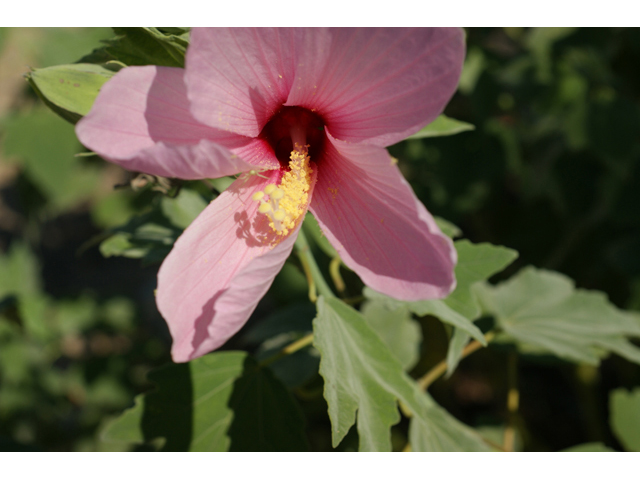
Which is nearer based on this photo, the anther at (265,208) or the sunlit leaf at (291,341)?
the anther at (265,208)

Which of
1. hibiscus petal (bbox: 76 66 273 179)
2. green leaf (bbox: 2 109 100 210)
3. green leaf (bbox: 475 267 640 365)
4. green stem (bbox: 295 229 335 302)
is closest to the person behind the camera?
hibiscus petal (bbox: 76 66 273 179)

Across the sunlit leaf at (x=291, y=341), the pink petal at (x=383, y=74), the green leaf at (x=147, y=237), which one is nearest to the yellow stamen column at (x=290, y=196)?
the pink petal at (x=383, y=74)

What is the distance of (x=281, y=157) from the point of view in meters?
0.89

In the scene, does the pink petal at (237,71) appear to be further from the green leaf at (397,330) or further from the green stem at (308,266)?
the green leaf at (397,330)

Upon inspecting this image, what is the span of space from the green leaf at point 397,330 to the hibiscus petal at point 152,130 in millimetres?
838

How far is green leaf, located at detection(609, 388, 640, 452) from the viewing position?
1.42m

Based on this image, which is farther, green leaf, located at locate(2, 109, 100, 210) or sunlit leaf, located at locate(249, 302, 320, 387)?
green leaf, located at locate(2, 109, 100, 210)

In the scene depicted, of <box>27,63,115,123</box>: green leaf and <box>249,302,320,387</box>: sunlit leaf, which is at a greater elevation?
<box>27,63,115,123</box>: green leaf

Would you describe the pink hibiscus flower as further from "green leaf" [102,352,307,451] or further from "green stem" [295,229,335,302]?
"green leaf" [102,352,307,451]

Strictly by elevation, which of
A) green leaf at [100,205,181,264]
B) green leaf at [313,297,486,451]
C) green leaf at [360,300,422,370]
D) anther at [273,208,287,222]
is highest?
anther at [273,208,287,222]

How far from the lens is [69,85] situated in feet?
2.56

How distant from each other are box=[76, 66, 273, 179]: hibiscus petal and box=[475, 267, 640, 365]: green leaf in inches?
34.0

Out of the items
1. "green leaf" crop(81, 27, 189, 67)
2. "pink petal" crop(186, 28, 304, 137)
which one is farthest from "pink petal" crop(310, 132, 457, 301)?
"green leaf" crop(81, 27, 189, 67)

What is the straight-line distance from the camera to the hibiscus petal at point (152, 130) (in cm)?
66
